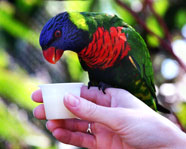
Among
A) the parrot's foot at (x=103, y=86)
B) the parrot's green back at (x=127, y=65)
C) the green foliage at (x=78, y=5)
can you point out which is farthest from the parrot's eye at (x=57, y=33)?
the green foliage at (x=78, y=5)

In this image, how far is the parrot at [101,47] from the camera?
0.94 m

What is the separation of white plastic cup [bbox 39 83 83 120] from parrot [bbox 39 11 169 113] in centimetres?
20

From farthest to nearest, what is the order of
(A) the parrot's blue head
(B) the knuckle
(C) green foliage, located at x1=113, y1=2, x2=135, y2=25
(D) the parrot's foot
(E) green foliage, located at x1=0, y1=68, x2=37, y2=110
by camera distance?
(C) green foliage, located at x1=113, y1=2, x2=135, y2=25 → (E) green foliage, located at x1=0, y1=68, x2=37, y2=110 → (D) the parrot's foot → (A) the parrot's blue head → (B) the knuckle

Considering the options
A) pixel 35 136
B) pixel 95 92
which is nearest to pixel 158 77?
pixel 35 136

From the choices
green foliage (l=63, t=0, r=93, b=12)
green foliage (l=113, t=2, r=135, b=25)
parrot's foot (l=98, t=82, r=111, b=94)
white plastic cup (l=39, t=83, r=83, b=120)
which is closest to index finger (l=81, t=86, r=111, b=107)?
parrot's foot (l=98, t=82, r=111, b=94)

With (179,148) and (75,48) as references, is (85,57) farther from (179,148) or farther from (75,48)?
(179,148)

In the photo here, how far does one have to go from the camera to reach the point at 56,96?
2.69ft

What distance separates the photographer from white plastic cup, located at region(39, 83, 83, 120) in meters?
0.82

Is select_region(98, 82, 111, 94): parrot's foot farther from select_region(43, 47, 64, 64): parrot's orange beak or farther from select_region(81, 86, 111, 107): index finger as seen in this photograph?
select_region(43, 47, 64, 64): parrot's orange beak

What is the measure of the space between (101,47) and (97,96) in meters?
0.22

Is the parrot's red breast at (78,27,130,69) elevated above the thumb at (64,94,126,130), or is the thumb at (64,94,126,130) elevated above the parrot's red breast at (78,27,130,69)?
the parrot's red breast at (78,27,130,69)

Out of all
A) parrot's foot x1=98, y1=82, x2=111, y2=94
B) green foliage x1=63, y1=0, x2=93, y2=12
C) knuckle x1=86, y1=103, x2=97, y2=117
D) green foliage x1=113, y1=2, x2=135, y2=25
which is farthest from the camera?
green foliage x1=113, y1=2, x2=135, y2=25

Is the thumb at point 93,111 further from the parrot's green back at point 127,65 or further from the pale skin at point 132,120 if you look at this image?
the parrot's green back at point 127,65

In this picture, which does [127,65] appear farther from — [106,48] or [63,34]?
[63,34]
